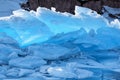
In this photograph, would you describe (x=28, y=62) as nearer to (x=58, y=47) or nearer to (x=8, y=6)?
(x=58, y=47)

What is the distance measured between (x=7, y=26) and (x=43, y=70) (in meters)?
1.02

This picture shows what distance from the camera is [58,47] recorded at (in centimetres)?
362

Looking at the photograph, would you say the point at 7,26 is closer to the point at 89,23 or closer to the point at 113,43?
the point at 89,23

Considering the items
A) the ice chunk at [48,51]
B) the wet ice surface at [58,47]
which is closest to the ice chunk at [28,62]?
the wet ice surface at [58,47]

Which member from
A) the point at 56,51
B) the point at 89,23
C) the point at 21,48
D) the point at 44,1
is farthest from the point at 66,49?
the point at 44,1

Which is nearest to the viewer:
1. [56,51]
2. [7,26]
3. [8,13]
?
[56,51]

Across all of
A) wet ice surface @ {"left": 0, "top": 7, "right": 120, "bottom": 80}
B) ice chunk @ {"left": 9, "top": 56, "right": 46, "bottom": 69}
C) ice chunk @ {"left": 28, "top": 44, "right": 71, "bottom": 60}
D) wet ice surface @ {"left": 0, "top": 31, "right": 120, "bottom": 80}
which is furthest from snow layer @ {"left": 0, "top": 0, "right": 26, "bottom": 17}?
ice chunk @ {"left": 9, "top": 56, "right": 46, "bottom": 69}

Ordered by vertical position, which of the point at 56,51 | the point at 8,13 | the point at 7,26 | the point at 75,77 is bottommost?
the point at 75,77

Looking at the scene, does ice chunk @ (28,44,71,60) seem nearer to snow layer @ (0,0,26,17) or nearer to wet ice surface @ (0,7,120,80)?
wet ice surface @ (0,7,120,80)

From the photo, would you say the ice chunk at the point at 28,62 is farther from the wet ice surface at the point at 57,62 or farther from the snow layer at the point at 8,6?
the snow layer at the point at 8,6

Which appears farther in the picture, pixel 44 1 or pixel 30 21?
pixel 44 1

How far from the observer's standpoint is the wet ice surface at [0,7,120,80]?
308cm

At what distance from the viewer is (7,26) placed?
3908 millimetres

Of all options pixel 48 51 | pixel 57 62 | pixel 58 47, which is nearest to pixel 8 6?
pixel 58 47
